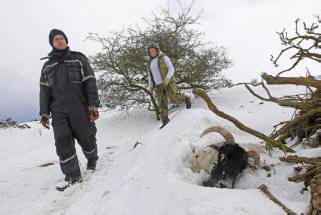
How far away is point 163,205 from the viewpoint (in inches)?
102

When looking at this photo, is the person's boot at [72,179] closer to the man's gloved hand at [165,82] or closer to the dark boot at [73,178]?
the dark boot at [73,178]

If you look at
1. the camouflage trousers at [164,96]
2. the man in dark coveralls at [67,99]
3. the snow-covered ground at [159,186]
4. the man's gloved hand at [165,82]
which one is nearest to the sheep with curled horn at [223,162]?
the snow-covered ground at [159,186]

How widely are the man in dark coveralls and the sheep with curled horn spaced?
1971 mm

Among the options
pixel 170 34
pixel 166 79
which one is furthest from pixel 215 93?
pixel 166 79

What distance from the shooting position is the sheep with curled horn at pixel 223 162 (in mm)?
3137

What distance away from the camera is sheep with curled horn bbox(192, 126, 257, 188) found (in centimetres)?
314

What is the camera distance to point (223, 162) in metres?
3.25

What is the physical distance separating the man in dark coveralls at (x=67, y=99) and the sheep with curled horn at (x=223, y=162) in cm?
197

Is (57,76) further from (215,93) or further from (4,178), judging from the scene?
(215,93)

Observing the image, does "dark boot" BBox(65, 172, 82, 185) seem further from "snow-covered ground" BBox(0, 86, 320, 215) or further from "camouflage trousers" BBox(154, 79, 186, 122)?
"camouflage trousers" BBox(154, 79, 186, 122)

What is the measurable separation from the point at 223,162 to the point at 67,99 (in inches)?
97.6

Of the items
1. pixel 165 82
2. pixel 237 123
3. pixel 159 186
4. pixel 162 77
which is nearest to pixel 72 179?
pixel 159 186

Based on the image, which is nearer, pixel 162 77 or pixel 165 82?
pixel 165 82

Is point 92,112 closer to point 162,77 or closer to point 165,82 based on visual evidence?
point 165,82
